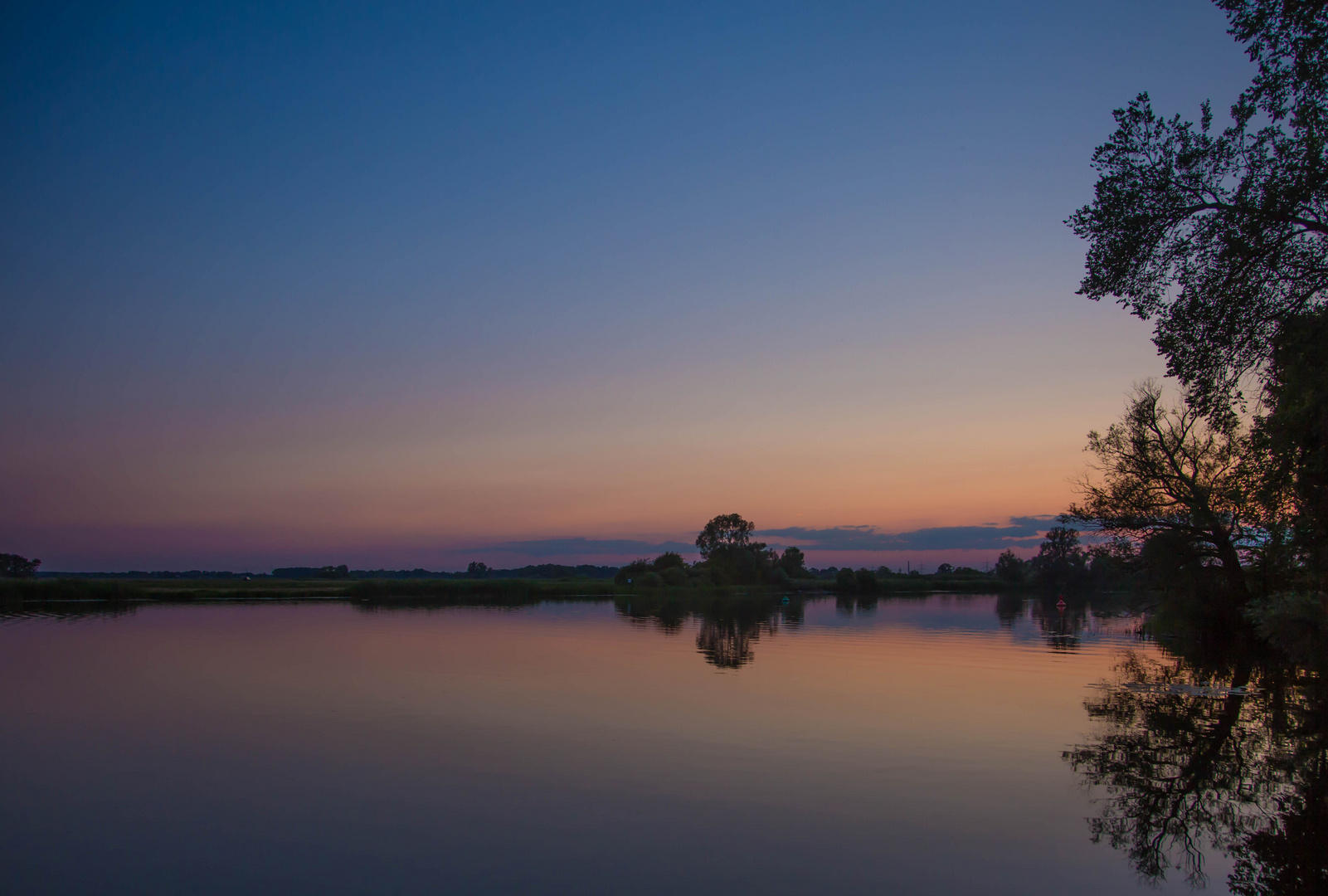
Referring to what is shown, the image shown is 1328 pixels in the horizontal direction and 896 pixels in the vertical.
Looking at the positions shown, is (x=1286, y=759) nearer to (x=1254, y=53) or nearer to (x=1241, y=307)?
(x=1241, y=307)

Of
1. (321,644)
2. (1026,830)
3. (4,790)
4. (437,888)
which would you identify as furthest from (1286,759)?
(321,644)

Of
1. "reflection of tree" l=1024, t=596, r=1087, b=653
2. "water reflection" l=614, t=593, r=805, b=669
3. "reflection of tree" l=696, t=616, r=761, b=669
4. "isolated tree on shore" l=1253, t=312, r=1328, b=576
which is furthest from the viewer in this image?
"reflection of tree" l=1024, t=596, r=1087, b=653

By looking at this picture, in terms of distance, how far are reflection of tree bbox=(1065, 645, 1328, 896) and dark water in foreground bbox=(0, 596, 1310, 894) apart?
0.53 feet

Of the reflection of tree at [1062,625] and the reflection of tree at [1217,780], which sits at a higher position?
the reflection of tree at [1217,780]

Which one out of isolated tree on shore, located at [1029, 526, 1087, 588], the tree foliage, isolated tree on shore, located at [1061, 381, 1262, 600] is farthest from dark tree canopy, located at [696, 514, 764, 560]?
isolated tree on shore, located at [1061, 381, 1262, 600]

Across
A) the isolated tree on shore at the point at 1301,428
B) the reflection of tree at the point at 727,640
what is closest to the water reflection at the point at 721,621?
the reflection of tree at the point at 727,640

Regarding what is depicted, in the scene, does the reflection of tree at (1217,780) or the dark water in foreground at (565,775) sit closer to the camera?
the dark water in foreground at (565,775)

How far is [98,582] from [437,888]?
7567 centimetres

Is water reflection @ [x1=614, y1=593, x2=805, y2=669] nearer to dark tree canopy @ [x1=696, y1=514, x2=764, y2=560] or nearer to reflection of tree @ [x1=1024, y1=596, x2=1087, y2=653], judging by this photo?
reflection of tree @ [x1=1024, y1=596, x2=1087, y2=653]

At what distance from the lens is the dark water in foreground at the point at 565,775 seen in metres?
8.66

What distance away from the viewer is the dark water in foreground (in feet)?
28.4

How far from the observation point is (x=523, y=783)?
11852 mm

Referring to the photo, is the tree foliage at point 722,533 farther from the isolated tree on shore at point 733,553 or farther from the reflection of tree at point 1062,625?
the reflection of tree at point 1062,625

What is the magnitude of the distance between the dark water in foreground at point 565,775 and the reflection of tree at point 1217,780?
0.16 metres
